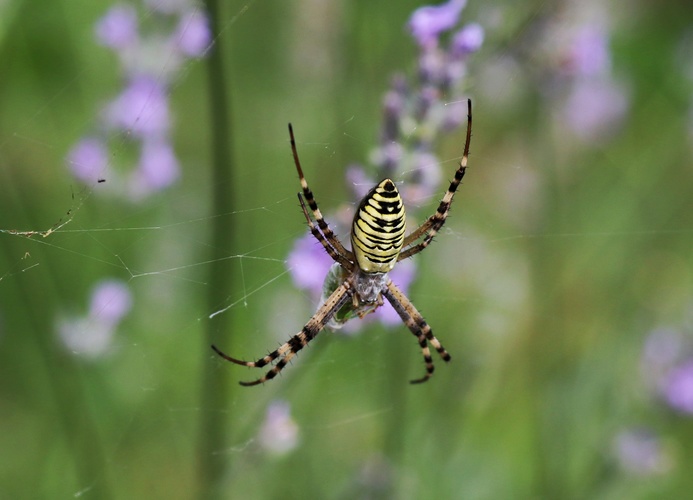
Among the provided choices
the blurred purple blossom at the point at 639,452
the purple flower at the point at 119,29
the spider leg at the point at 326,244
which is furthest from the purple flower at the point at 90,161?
the blurred purple blossom at the point at 639,452

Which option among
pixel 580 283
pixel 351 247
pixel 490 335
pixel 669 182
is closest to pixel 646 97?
pixel 669 182

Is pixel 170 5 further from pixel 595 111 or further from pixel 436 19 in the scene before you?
pixel 595 111

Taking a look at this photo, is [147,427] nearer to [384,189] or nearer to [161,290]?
[161,290]

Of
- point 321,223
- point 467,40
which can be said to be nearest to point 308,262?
point 321,223

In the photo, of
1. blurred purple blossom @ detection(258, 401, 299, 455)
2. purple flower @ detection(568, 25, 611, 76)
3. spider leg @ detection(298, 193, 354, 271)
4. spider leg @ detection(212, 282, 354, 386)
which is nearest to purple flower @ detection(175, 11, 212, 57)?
spider leg @ detection(298, 193, 354, 271)

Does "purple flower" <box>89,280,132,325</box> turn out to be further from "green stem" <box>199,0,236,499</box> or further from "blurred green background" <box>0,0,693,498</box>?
"green stem" <box>199,0,236,499</box>

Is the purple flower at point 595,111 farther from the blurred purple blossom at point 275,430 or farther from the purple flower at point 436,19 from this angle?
the blurred purple blossom at point 275,430
